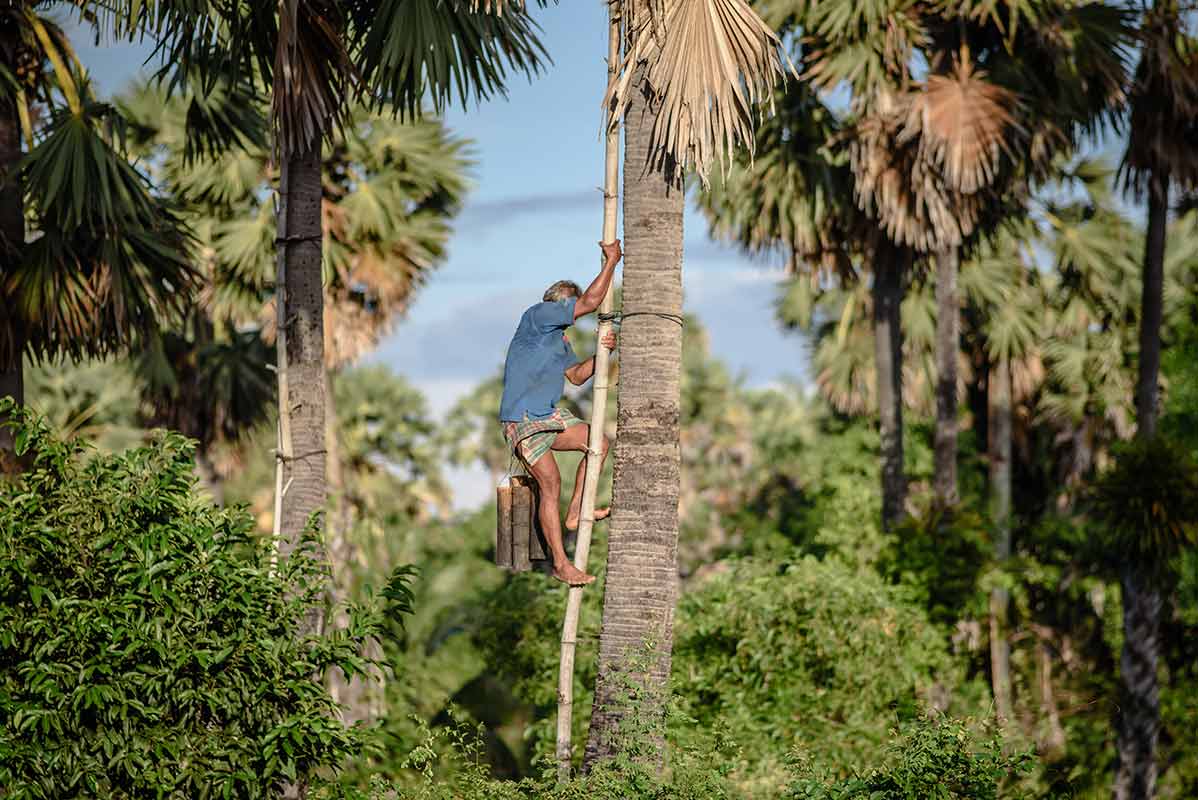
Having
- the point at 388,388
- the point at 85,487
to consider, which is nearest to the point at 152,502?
the point at 85,487

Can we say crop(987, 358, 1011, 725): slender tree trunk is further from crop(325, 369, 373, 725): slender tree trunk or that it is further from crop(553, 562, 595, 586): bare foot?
crop(553, 562, 595, 586): bare foot

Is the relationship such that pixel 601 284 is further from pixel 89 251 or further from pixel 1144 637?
pixel 1144 637

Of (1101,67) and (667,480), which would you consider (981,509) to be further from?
(667,480)

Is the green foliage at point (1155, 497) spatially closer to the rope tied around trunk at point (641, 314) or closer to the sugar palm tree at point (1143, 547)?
the sugar palm tree at point (1143, 547)

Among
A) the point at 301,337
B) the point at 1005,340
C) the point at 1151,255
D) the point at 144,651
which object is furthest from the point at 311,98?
the point at 1005,340

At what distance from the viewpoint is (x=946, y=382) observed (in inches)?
764

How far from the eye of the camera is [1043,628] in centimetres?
2639

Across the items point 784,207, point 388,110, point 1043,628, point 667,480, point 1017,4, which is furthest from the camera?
point 1043,628

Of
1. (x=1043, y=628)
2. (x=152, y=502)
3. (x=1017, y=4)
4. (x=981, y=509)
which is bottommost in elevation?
(x=152, y=502)

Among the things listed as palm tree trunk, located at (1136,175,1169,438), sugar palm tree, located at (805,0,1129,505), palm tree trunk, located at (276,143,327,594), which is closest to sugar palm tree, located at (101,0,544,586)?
palm tree trunk, located at (276,143,327,594)

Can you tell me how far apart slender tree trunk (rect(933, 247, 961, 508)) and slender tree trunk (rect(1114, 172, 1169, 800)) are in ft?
8.45

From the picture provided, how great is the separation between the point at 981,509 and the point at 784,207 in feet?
28.6

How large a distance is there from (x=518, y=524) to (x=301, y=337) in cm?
262

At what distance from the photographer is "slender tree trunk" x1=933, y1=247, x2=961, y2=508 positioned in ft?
63.2
